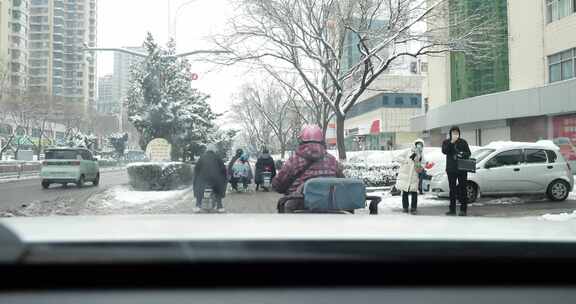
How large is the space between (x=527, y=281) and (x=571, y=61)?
24745 millimetres

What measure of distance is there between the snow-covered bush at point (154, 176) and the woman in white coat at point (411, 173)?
9.55 meters

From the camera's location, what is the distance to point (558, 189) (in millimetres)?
12859

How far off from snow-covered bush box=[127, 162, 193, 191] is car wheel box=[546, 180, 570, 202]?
12049 mm

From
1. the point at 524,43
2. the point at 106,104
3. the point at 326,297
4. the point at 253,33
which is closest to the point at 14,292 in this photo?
the point at 326,297

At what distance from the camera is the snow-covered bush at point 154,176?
57.6ft

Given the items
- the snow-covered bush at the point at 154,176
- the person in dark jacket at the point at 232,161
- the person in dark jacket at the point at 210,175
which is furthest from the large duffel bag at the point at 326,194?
the snow-covered bush at the point at 154,176

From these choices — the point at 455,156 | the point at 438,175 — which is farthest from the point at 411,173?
the point at 438,175

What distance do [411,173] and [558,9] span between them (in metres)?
17.5

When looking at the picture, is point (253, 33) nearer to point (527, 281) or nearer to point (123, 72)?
point (527, 281)

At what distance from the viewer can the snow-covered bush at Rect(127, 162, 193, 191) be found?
1755 cm

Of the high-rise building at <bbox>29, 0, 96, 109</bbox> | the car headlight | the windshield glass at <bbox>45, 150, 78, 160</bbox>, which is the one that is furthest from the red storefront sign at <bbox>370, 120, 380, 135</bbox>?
the high-rise building at <bbox>29, 0, 96, 109</bbox>

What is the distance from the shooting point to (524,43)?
25938 mm

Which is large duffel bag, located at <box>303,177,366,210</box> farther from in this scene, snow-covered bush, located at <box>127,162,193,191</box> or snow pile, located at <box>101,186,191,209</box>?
snow-covered bush, located at <box>127,162,193,191</box>

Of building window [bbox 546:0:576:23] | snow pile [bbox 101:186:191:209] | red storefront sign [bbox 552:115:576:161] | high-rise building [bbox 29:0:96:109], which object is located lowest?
snow pile [bbox 101:186:191:209]
